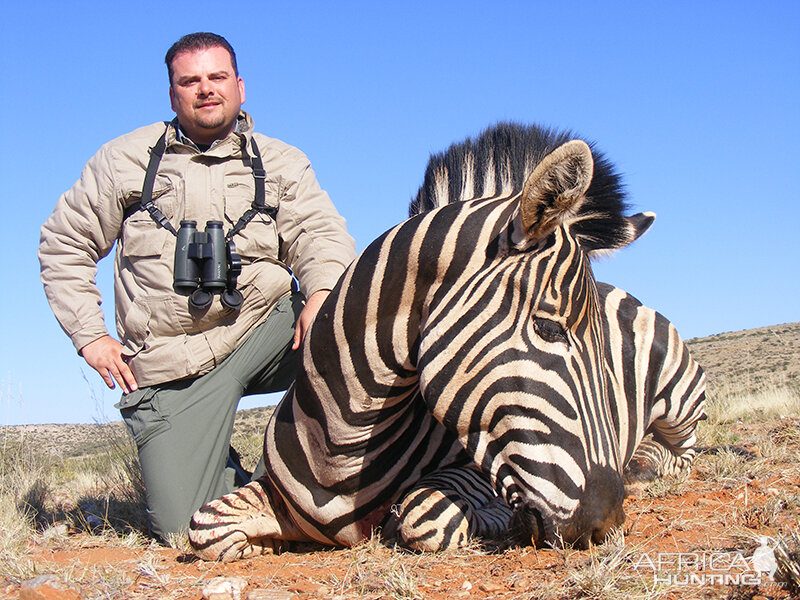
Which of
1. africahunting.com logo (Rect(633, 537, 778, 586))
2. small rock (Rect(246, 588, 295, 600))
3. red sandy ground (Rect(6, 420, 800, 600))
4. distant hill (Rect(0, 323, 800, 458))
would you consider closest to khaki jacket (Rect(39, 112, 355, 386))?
red sandy ground (Rect(6, 420, 800, 600))

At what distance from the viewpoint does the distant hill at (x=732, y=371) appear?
46.7ft

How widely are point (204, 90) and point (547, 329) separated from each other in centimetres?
297

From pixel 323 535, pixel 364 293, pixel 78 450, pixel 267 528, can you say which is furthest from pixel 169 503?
pixel 78 450

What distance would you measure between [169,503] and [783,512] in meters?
3.32

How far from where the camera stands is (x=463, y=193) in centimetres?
393

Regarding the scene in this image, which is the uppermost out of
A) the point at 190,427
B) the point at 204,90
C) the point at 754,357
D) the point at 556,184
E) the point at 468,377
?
the point at 204,90

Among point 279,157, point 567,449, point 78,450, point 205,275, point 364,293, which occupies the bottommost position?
point 78,450

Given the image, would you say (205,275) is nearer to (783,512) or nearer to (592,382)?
(592,382)

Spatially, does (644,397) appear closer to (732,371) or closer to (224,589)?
(224,589)

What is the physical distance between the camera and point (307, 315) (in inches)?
163

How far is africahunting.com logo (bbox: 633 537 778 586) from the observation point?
229cm

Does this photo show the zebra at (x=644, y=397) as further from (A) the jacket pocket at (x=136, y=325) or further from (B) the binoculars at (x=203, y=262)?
(A) the jacket pocket at (x=136, y=325)

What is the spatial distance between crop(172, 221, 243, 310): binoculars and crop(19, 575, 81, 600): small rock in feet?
5.89

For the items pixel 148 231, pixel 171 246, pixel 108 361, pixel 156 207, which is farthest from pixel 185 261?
pixel 108 361
